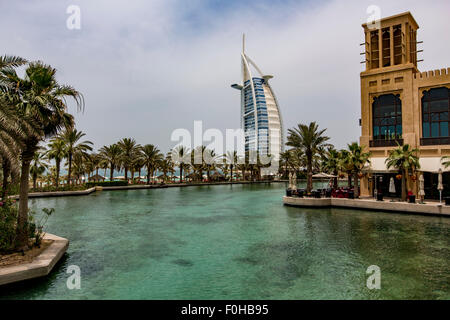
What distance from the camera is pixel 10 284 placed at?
8.88 m

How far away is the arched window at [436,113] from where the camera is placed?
27688mm

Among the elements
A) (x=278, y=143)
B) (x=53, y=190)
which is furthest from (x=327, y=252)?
(x=278, y=143)

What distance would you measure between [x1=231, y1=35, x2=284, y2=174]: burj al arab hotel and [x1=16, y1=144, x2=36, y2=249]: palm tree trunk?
156695 mm

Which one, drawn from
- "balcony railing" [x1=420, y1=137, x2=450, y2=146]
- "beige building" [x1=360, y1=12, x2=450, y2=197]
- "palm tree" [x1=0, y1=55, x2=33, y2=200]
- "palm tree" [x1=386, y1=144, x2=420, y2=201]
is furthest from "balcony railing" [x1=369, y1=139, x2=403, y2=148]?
"palm tree" [x1=0, y1=55, x2=33, y2=200]

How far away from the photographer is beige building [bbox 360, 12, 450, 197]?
27812 mm

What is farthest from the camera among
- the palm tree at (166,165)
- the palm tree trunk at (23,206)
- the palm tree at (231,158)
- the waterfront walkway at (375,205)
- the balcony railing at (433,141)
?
the palm tree at (231,158)

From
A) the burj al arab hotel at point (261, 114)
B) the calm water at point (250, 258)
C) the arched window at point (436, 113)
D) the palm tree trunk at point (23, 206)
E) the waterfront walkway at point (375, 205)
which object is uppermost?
the burj al arab hotel at point (261, 114)

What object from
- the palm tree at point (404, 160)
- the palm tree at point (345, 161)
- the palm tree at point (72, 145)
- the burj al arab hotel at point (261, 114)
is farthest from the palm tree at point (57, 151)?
the burj al arab hotel at point (261, 114)

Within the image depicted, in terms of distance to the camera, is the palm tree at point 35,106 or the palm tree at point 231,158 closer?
the palm tree at point 35,106

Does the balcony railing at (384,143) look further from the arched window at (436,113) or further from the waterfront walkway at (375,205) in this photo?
the waterfront walkway at (375,205)

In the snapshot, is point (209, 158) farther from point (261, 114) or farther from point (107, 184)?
point (261, 114)

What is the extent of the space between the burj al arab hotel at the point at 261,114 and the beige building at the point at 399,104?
134039 millimetres
